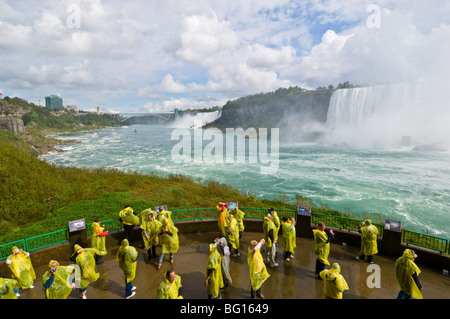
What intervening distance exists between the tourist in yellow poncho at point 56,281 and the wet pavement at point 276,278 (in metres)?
1.05

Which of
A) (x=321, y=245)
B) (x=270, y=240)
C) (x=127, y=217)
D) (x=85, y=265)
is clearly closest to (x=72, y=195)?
(x=127, y=217)

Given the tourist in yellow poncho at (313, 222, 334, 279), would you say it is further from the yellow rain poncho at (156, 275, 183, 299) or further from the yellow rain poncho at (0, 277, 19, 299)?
the yellow rain poncho at (0, 277, 19, 299)

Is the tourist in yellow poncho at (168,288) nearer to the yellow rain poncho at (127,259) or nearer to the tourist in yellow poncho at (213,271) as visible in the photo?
the tourist in yellow poncho at (213,271)

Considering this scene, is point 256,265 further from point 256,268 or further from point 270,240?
point 270,240

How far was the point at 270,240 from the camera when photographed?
268 inches

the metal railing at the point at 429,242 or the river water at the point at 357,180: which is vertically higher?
the metal railing at the point at 429,242

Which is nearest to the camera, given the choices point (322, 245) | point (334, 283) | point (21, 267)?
point (334, 283)

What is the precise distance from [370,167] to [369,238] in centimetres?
2889

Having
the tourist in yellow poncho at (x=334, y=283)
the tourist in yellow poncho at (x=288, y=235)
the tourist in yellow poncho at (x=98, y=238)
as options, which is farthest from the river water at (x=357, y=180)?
the tourist in yellow poncho at (x=98, y=238)

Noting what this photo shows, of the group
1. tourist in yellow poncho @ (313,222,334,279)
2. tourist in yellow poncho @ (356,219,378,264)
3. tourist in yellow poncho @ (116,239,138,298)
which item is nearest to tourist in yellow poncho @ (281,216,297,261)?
tourist in yellow poncho @ (313,222,334,279)

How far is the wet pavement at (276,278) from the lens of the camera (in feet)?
19.1

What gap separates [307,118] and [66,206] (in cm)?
8117
